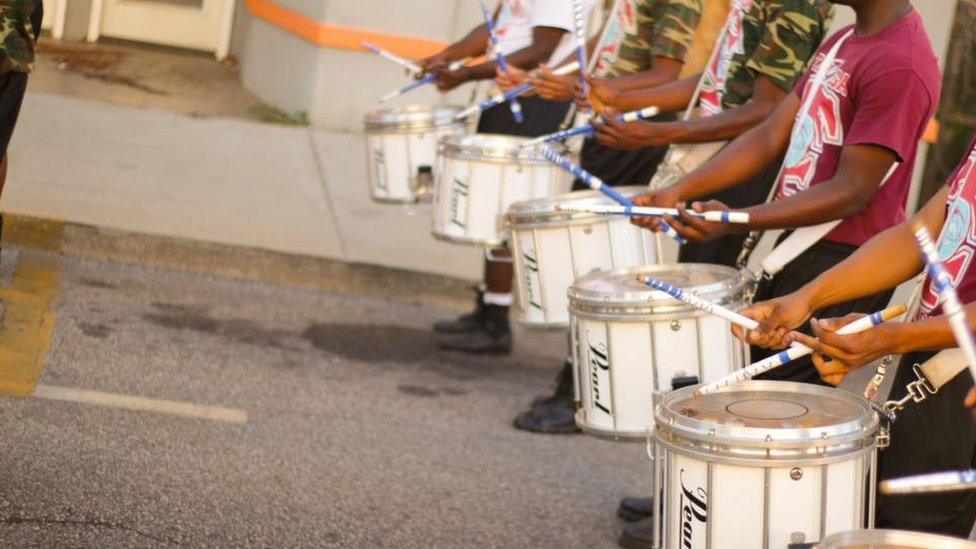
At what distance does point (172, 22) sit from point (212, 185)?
3825 millimetres

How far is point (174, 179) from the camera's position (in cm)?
1010

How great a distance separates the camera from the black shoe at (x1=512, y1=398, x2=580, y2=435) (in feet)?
23.0

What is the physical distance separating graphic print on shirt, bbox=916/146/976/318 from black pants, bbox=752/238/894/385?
0.56 metres

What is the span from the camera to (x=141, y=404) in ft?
21.1

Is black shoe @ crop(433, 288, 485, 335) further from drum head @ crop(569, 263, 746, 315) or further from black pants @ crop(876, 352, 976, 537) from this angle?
black pants @ crop(876, 352, 976, 537)

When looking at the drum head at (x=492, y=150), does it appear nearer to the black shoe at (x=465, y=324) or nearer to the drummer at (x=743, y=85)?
the drummer at (x=743, y=85)

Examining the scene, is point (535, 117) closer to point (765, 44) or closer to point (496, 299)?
point (496, 299)

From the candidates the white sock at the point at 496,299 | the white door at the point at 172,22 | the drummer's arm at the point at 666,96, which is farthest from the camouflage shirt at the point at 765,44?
the white door at the point at 172,22

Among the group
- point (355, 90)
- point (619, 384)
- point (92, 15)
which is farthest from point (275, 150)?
point (619, 384)

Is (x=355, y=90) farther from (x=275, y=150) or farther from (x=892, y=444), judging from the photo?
(x=892, y=444)

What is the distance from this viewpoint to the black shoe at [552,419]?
700 cm

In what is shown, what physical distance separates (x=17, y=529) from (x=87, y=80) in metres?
7.96

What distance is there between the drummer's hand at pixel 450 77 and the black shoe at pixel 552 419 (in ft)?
6.32

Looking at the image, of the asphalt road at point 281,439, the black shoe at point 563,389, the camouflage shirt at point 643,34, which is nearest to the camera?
the asphalt road at point 281,439
